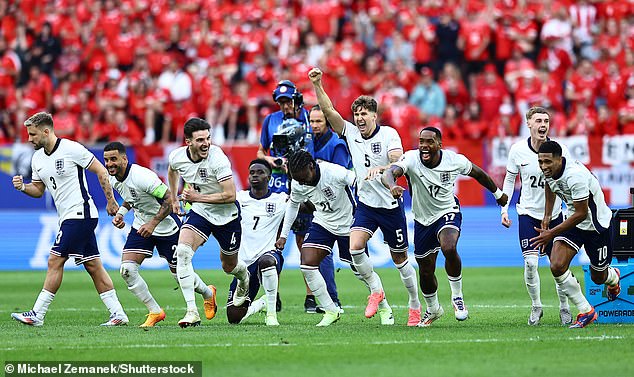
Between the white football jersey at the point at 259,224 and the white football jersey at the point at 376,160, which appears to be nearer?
the white football jersey at the point at 376,160

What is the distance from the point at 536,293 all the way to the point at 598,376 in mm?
4310

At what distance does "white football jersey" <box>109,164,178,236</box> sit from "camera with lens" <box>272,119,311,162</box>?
2481mm

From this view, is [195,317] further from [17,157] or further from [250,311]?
[17,157]

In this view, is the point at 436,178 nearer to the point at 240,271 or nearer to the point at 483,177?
the point at 483,177

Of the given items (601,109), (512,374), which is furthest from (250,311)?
(601,109)

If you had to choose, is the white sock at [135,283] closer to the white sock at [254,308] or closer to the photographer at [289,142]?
the white sock at [254,308]

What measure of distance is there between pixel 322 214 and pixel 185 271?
5.99 ft

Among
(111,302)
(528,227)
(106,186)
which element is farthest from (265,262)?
(528,227)

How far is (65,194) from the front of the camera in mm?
14141

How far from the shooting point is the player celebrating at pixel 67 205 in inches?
551

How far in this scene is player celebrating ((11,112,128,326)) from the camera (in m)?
14.0

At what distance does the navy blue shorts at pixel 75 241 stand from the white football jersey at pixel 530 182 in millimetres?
5316

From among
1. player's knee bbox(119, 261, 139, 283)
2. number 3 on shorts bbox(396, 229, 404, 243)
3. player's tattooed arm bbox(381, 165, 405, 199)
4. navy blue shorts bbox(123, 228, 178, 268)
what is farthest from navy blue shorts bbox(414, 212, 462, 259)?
player's knee bbox(119, 261, 139, 283)

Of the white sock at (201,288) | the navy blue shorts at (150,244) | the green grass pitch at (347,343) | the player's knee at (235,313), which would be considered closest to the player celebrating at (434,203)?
the green grass pitch at (347,343)
